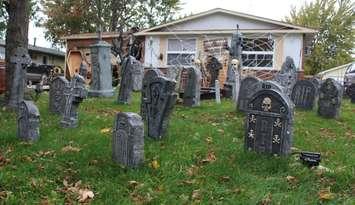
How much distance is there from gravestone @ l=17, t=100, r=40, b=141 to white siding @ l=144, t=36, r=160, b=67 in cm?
1767

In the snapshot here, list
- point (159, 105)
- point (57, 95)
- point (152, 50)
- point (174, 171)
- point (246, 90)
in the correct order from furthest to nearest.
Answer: point (152, 50), point (246, 90), point (57, 95), point (159, 105), point (174, 171)

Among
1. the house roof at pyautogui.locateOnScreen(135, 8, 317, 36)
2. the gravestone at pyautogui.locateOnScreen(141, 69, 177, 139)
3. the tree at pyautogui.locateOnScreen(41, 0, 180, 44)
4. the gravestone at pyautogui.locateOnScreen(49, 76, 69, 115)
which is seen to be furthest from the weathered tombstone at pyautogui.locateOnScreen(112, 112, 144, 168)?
the tree at pyautogui.locateOnScreen(41, 0, 180, 44)

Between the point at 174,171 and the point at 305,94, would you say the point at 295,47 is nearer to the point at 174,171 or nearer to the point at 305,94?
the point at 305,94

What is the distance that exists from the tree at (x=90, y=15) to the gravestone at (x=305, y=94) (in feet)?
91.5

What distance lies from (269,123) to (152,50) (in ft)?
62.1

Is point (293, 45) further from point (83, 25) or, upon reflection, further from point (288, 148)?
point (83, 25)

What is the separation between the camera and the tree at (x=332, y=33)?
46.8 m

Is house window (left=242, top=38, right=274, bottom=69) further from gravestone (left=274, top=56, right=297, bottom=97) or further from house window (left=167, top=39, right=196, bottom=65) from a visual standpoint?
gravestone (left=274, top=56, right=297, bottom=97)

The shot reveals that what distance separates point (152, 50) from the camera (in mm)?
26094

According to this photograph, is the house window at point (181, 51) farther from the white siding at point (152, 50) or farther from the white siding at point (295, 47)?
the white siding at point (295, 47)

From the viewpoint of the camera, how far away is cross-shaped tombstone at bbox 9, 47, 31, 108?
34.7 ft

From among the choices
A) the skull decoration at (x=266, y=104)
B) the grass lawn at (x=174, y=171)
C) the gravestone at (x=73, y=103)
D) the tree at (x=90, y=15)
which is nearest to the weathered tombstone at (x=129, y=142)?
the grass lawn at (x=174, y=171)

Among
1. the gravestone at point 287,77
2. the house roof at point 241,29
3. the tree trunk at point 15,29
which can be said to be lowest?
the gravestone at point 287,77

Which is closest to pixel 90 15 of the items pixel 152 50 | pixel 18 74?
pixel 152 50
